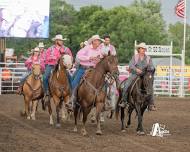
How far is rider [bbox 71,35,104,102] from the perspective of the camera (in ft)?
51.7

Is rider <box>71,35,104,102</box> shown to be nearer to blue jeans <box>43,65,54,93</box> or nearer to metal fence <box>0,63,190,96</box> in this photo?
blue jeans <box>43,65,54,93</box>

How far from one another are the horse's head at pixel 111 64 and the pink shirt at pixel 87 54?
0.42 metres

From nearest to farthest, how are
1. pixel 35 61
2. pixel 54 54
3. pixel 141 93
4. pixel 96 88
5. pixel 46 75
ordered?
1. pixel 96 88
2. pixel 141 93
3. pixel 54 54
4. pixel 46 75
5. pixel 35 61

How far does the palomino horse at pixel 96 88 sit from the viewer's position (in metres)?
15.2

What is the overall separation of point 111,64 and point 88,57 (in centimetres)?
91

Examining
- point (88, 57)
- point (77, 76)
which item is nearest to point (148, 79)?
point (88, 57)

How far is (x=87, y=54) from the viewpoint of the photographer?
15875 millimetres

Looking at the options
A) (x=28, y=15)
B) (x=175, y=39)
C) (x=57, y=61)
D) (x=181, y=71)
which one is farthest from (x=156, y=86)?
(x=175, y=39)

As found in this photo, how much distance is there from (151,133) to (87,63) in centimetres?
214

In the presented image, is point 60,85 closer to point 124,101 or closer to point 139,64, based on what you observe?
point 124,101

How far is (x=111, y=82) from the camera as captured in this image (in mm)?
16219

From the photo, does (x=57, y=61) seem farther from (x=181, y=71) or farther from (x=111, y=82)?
(x=181, y=71)

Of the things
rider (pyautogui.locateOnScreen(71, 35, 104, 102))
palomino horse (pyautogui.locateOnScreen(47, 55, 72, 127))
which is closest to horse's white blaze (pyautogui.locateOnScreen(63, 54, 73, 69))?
palomino horse (pyautogui.locateOnScreen(47, 55, 72, 127))

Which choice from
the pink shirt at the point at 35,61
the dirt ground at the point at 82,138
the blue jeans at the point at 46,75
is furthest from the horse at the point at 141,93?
the pink shirt at the point at 35,61
